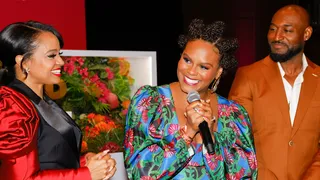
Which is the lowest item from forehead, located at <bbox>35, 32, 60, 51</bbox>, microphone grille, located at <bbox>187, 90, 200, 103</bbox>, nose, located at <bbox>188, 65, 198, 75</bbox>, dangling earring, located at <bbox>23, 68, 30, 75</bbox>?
microphone grille, located at <bbox>187, 90, 200, 103</bbox>

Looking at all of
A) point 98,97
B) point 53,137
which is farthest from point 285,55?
point 53,137

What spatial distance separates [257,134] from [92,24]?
2.17 metres

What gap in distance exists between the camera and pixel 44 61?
227cm

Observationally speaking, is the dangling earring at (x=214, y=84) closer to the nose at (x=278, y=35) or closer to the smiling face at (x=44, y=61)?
the smiling face at (x=44, y=61)

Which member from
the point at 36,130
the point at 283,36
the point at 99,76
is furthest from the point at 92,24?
the point at 36,130

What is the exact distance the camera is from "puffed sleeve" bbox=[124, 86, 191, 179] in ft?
7.66

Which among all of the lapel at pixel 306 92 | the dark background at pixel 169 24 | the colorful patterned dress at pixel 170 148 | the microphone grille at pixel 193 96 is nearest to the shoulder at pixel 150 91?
the colorful patterned dress at pixel 170 148

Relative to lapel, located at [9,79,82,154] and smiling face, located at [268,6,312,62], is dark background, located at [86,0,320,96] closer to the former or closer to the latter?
smiling face, located at [268,6,312,62]

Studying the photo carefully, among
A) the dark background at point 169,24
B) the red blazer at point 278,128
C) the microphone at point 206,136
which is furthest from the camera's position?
the dark background at point 169,24

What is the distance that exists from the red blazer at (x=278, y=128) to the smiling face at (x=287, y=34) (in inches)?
7.0

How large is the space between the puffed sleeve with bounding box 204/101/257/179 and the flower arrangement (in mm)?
1184

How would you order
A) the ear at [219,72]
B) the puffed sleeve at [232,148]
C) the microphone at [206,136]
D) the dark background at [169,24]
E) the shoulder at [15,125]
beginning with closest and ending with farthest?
the shoulder at [15,125] → the microphone at [206,136] → the puffed sleeve at [232,148] → the ear at [219,72] → the dark background at [169,24]

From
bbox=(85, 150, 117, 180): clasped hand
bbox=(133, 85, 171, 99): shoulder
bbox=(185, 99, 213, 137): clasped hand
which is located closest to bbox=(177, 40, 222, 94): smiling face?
bbox=(133, 85, 171, 99): shoulder

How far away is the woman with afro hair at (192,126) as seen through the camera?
2340mm
